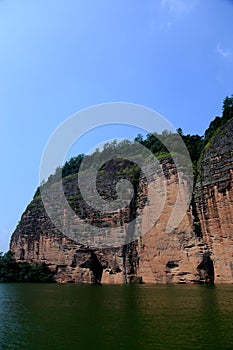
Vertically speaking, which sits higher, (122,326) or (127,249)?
(127,249)

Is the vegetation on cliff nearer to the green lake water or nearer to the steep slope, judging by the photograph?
the steep slope

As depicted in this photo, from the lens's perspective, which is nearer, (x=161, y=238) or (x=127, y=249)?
(x=161, y=238)

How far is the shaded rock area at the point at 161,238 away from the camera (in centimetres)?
2964

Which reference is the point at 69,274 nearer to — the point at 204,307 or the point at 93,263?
the point at 93,263

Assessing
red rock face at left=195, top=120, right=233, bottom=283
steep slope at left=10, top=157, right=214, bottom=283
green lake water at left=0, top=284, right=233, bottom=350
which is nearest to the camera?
green lake water at left=0, top=284, right=233, bottom=350

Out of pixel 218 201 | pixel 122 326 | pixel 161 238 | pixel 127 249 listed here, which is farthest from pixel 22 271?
pixel 122 326

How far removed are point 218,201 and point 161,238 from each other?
7.66 metres

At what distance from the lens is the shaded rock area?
29.6 m

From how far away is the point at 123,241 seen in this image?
37.9 metres

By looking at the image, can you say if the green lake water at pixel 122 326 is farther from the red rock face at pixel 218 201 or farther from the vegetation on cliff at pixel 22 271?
the vegetation on cliff at pixel 22 271

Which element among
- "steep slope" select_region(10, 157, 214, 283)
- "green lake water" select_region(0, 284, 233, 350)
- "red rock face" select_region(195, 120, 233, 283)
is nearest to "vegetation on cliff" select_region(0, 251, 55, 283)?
"steep slope" select_region(10, 157, 214, 283)

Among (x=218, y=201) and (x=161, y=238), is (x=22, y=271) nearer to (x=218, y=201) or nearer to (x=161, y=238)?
(x=161, y=238)

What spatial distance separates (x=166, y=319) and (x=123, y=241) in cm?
2552

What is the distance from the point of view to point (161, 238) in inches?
1346
